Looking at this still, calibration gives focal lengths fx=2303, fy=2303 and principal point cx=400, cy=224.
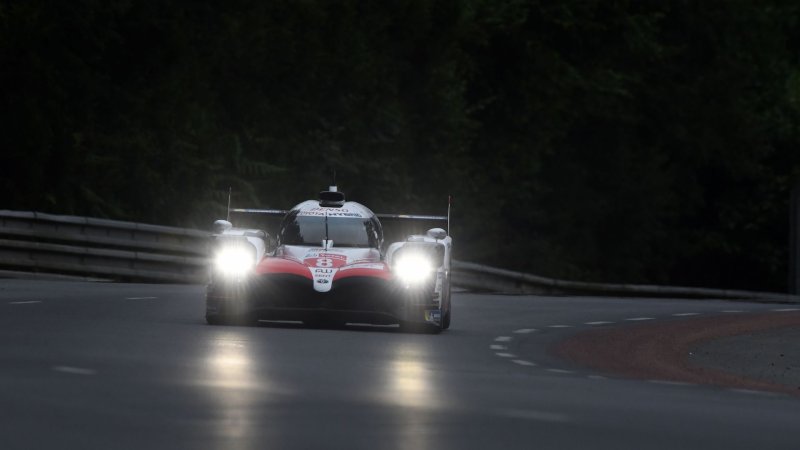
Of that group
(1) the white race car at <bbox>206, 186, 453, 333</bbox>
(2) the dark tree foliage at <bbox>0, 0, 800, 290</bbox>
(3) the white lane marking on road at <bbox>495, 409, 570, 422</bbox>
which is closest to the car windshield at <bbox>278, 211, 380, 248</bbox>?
(1) the white race car at <bbox>206, 186, 453, 333</bbox>

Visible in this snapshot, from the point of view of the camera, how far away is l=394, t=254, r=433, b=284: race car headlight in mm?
22203

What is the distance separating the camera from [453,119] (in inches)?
1953

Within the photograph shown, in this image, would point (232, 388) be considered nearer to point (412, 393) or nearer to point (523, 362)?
point (412, 393)

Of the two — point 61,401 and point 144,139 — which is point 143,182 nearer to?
point 144,139

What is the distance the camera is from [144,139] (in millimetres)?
37312

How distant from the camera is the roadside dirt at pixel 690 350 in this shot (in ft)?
59.2

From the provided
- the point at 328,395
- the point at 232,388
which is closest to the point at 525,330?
the point at 232,388

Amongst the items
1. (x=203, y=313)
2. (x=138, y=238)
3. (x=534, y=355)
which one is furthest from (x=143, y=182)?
(x=534, y=355)

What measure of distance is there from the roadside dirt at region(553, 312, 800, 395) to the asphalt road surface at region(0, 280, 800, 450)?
0.49m

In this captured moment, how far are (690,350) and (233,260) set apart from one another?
14.7ft

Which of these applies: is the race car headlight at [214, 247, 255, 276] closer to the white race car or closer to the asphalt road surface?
the white race car

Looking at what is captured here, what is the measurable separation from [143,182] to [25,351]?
778 inches

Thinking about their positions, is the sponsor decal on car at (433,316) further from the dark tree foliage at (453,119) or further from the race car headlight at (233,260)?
the dark tree foliage at (453,119)

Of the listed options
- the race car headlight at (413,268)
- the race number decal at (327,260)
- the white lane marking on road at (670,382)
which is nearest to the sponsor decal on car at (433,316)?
the race car headlight at (413,268)
